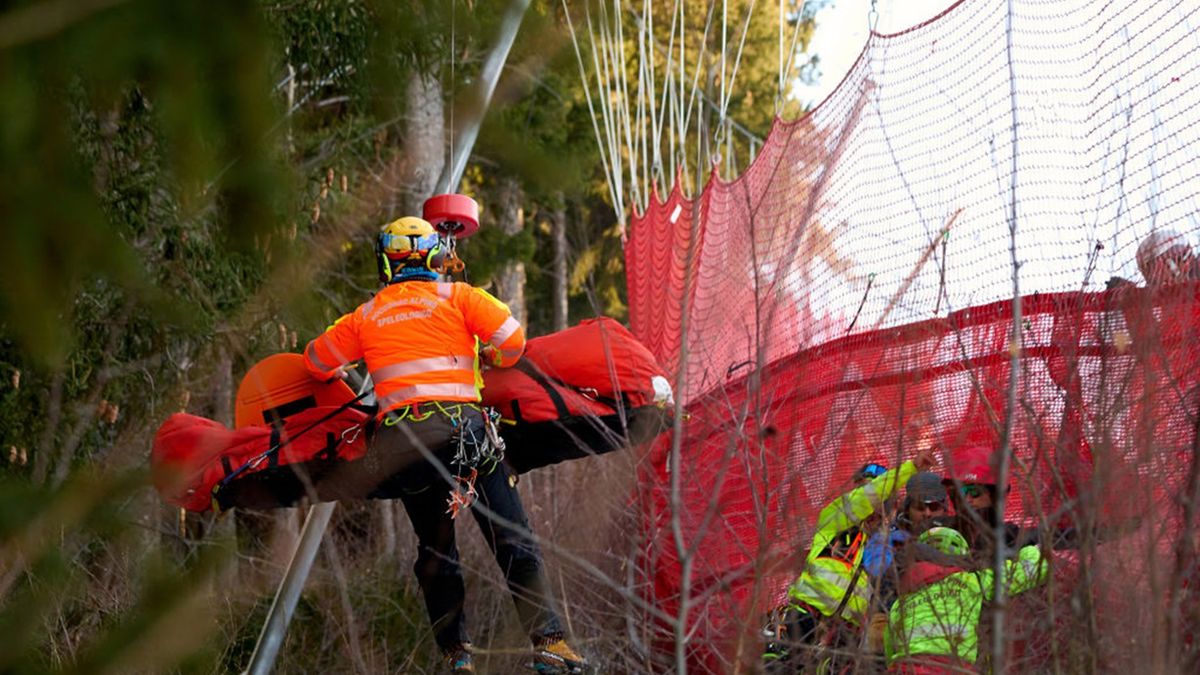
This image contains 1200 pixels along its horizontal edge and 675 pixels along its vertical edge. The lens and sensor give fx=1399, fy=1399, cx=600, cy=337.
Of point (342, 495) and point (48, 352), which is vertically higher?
point (342, 495)

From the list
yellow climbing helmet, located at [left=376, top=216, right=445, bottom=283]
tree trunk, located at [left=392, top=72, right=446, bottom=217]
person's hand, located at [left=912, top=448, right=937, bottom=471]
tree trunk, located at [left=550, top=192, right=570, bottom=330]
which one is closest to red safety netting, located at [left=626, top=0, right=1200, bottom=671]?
person's hand, located at [left=912, top=448, right=937, bottom=471]

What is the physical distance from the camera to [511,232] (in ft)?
56.7

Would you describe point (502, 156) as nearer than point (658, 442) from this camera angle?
Yes

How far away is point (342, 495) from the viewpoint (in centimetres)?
528

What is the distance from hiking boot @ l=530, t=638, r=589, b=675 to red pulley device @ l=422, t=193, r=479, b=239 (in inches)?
69.3

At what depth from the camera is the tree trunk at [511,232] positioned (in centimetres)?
1600

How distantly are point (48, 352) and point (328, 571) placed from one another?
7.85 m

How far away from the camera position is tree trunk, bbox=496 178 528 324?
1600cm

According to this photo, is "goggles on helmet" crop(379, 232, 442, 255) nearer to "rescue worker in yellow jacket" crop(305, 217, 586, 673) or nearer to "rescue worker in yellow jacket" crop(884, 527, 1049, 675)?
"rescue worker in yellow jacket" crop(305, 217, 586, 673)

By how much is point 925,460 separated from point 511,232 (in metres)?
12.8

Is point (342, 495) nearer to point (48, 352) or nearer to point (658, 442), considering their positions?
point (658, 442)

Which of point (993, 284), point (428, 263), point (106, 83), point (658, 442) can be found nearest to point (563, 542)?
point (658, 442)

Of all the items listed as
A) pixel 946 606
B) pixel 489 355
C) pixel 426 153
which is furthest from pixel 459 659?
pixel 426 153

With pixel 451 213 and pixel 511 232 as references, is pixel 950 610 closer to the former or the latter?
pixel 451 213
